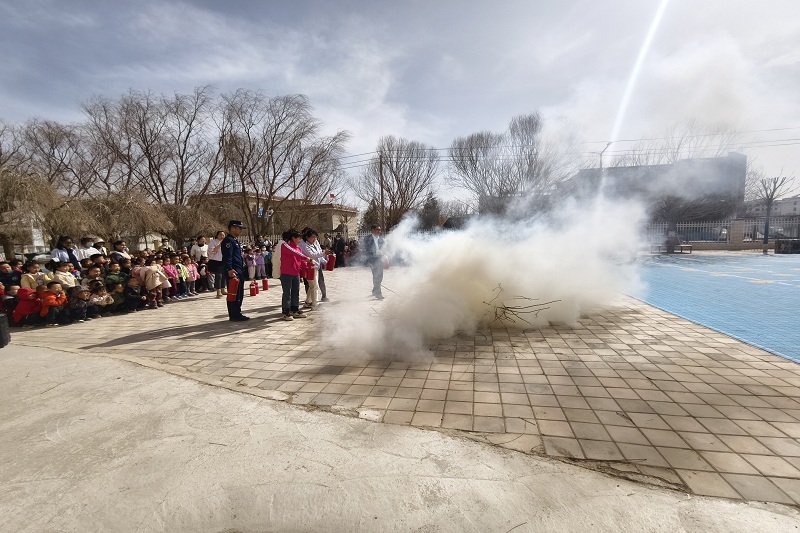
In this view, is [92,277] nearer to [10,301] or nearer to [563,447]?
[10,301]

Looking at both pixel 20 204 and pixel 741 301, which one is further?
pixel 20 204

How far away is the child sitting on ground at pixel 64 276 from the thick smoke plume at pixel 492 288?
5650 mm

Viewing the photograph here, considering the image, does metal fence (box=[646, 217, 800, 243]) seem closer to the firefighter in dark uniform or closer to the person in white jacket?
the person in white jacket

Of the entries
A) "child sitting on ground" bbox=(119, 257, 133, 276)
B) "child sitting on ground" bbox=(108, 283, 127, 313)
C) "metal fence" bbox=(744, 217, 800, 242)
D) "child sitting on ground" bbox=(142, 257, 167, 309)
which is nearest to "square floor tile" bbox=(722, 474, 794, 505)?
"child sitting on ground" bbox=(108, 283, 127, 313)

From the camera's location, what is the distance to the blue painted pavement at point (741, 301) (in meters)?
5.32

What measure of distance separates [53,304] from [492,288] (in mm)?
8149

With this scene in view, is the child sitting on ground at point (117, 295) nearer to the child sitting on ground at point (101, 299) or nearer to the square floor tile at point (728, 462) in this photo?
the child sitting on ground at point (101, 299)

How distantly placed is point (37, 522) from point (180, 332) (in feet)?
14.9

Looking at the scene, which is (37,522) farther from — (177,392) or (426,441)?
(426,441)

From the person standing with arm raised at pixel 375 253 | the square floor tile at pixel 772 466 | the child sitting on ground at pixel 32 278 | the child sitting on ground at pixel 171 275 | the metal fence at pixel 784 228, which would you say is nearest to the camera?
the square floor tile at pixel 772 466

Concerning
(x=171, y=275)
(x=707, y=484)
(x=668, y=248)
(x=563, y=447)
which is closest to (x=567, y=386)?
(x=563, y=447)

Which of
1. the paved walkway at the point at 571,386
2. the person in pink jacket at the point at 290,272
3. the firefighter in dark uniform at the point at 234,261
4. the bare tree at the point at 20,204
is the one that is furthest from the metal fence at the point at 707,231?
the bare tree at the point at 20,204

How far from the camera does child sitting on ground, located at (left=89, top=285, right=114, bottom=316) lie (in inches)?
296

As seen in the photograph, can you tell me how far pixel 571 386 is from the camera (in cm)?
369
